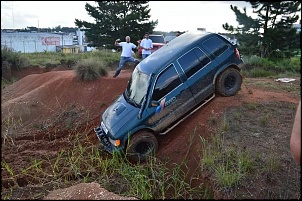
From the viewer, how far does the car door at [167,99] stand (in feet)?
21.6

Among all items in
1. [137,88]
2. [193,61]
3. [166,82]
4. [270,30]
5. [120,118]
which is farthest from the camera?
[270,30]

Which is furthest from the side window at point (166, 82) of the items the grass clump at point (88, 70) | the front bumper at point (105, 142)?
the grass clump at point (88, 70)

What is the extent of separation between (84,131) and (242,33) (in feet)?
43.7

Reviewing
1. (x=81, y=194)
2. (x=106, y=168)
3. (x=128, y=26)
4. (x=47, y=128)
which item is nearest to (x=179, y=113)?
(x=106, y=168)

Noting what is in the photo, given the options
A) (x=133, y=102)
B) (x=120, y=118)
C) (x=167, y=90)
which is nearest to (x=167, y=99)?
(x=167, y=90)

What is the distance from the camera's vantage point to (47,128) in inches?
368

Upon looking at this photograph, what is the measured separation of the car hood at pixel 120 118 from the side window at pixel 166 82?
58 cm

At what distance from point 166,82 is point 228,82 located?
80.4 inches

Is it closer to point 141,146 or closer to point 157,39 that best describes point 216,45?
point 141,146

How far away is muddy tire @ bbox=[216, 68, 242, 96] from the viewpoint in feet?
25.1

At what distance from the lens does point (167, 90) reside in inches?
264

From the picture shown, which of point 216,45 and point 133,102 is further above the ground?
point 216,45

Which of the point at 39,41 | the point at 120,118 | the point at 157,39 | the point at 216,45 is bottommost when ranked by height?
the point at 120,118

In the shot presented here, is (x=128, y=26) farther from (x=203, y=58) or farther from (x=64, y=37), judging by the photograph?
(x=64, y=37)
